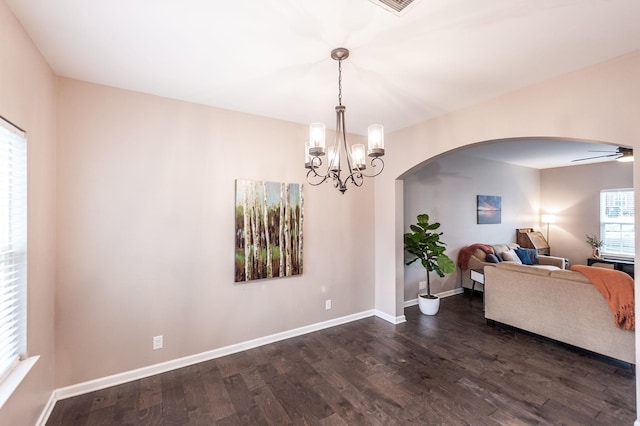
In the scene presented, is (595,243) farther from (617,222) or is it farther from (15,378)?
(15,378)

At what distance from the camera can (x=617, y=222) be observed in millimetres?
6078

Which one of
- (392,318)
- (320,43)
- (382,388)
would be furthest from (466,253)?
(320,43)

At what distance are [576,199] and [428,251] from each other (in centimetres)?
517

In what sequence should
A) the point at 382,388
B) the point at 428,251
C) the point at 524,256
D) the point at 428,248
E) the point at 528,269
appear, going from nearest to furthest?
the point at 382,388
the point at 528,269
the point at 428,248
the point at 428,251
the point at 524,256

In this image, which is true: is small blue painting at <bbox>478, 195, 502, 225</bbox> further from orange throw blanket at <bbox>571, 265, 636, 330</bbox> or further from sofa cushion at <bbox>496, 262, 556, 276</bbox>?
orange throw blanket at <bbox>571, 265, 636, 330</bbox>

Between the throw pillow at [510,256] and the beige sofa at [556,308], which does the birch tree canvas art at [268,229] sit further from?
the throw pillow at [510,256]

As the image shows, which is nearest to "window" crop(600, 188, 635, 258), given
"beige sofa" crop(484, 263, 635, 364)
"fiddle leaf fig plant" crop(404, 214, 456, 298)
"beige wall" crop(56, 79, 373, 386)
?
"beige sofa" crop(484, 263, 635, 364)

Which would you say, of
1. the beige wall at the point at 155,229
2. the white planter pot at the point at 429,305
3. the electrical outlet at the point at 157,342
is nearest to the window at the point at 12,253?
the beige wall at the point at 155,229

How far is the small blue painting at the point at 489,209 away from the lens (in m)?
5.71

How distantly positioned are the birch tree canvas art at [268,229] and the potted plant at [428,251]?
184 centimetres

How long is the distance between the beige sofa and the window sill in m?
4.61

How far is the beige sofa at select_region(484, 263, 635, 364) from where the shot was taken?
2.76m

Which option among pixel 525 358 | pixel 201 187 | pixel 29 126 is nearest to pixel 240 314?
pixel 201 187

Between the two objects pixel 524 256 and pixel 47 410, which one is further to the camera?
pixel 524 256
